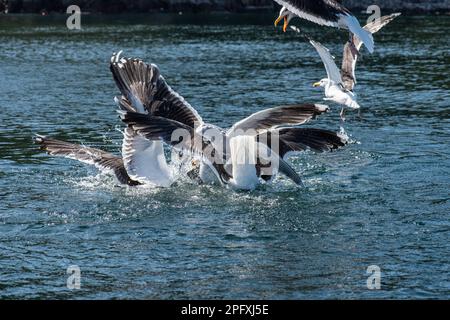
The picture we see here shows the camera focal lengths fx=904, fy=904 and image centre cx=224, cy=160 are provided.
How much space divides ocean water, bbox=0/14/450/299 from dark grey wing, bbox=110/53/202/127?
1272 millimetres

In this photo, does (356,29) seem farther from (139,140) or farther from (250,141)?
(139,140)

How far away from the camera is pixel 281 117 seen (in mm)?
14047

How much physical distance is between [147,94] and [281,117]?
315 centimetres

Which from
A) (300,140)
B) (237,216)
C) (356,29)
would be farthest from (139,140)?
(356,29)

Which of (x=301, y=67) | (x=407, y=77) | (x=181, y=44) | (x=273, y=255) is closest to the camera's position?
(x=273, y=255)

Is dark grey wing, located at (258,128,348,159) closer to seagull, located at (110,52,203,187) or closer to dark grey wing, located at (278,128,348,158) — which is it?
dark grey wing, located at (278,128,348,158)

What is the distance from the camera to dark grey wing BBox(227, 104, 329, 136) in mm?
13953

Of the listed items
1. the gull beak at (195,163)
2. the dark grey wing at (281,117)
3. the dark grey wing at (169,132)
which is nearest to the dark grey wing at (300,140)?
the dark grey wing at (281,117)

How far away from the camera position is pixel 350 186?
15547 mm

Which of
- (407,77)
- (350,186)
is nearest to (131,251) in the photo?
(350,186)

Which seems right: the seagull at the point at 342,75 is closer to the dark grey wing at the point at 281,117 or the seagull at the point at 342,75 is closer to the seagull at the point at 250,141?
the seagull at the point at 250,141
